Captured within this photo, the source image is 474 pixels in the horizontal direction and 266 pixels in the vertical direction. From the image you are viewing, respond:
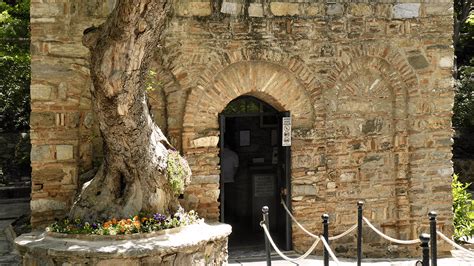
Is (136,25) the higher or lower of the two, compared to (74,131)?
higher

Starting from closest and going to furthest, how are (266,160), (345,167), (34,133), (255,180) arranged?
(34,133)
(345,167)
(255,180)
(266,160)

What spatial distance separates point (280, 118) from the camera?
30.1ft

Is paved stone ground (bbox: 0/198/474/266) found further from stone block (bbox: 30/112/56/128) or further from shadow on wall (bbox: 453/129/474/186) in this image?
shadow on wall (bbox: 453/129/474/186)

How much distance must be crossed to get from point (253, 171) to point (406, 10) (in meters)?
4.05

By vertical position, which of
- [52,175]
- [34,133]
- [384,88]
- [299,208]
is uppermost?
[384,88]

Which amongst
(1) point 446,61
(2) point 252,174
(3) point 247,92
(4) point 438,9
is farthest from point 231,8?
(1) point 446,61

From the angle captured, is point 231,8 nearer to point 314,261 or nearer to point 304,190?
point 304,190

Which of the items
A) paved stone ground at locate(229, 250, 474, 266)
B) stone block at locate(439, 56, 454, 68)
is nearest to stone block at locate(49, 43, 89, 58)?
paved stone ground at locate(229, 250, 474, 266)

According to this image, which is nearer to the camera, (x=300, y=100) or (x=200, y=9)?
(x=200, y=9)

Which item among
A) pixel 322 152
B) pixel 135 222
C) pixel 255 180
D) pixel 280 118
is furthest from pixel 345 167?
pixel 135 222

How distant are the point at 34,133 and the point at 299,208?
4157 mm

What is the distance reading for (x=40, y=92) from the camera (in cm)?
798

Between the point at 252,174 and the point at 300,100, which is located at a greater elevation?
the point at 300,100

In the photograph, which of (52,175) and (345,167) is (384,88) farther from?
(52,175)
